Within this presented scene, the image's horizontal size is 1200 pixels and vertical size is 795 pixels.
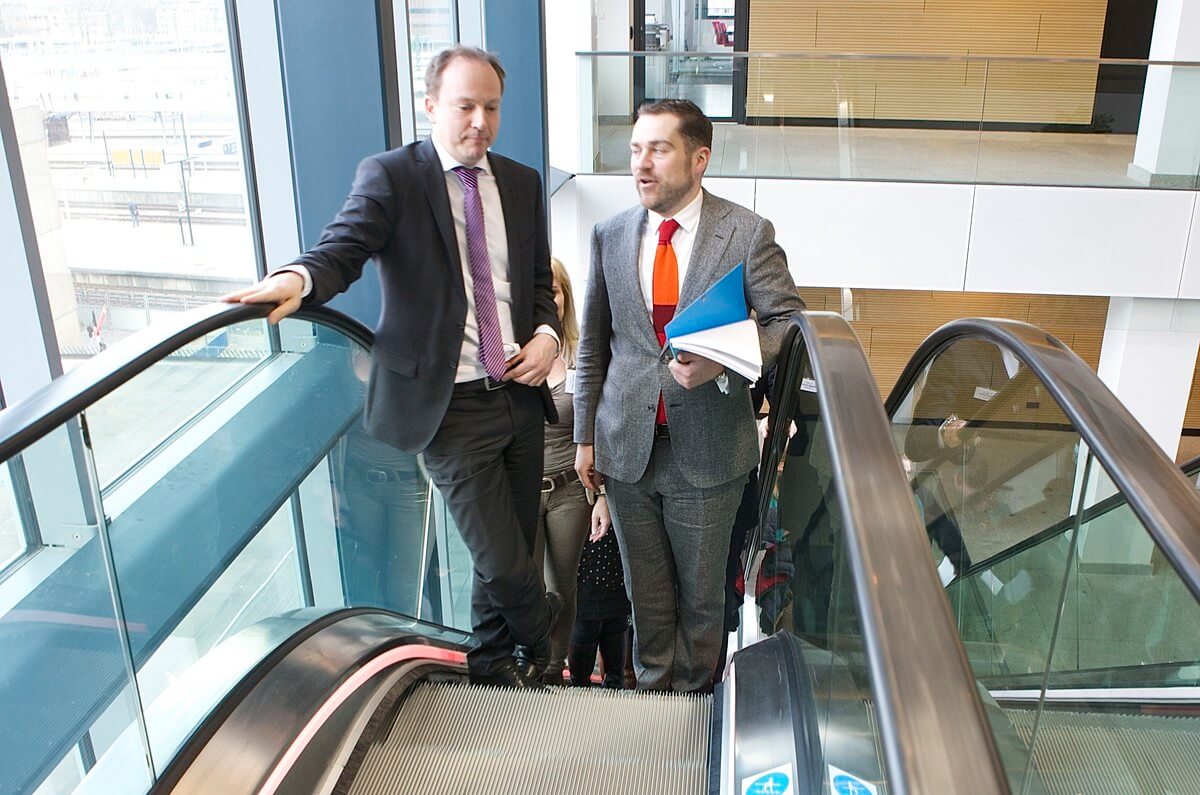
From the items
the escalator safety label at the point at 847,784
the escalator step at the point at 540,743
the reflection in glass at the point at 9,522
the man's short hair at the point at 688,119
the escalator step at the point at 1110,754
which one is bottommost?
the escalator step at the point at 540,743

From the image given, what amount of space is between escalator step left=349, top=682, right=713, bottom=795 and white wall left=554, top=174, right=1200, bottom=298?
662 centimetres

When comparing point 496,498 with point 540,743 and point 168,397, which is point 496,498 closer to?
point 540,743

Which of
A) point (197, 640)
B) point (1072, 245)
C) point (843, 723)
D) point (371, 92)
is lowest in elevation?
point (1072, 245)

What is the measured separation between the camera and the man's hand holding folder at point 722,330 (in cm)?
267

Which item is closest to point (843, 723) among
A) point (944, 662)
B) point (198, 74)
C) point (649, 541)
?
point (944, 662)

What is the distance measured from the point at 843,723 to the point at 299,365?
2072 mm

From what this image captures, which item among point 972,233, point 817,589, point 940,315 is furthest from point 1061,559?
point 940,315

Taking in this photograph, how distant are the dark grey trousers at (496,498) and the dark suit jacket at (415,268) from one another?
0.40 ft

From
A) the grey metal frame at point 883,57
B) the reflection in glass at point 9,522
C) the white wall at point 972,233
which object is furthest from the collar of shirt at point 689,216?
the grey metal frame at point 883,57

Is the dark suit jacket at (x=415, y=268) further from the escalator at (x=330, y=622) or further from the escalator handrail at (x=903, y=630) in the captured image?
the escalator handrail at (x=903, y=630)

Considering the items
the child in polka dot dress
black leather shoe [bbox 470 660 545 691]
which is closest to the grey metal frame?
the child in polka dot dress

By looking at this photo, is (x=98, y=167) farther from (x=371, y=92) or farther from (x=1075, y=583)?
(x=1075, y=583)

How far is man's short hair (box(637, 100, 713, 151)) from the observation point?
9.53 ft

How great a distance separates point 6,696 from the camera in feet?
5.32
